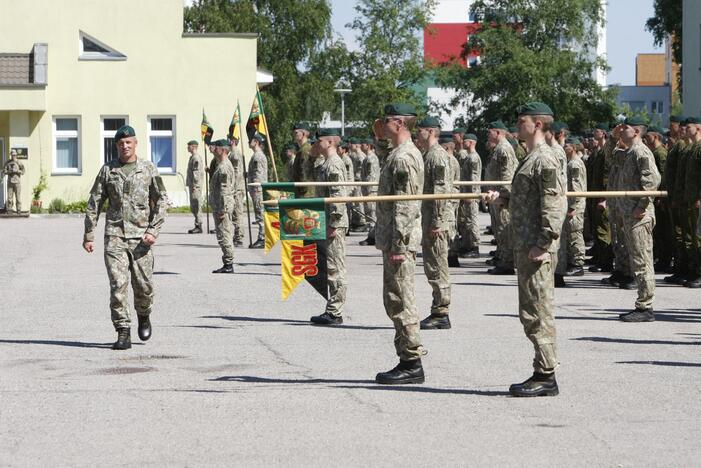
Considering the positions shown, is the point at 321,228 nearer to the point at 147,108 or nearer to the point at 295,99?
the point at 147,108

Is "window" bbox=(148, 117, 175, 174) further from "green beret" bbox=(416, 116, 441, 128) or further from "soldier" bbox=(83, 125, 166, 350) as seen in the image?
"soldier" bbox=(83, 125, 166, 350)

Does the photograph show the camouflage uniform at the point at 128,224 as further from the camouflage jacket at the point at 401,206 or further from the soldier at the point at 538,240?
the soldier at the point at 538,240

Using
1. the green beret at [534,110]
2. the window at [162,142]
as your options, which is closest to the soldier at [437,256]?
the green beret at [534,110]

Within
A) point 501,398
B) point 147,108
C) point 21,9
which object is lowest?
point 501,398

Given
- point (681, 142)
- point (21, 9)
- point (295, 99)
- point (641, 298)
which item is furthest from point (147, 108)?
point (641, 298)

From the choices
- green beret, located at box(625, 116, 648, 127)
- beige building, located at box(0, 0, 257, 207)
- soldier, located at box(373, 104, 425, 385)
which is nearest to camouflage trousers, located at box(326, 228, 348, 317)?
green beret, located at box(625, 116, 648, 127)

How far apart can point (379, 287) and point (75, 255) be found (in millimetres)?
8088

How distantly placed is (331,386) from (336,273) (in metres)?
4.04

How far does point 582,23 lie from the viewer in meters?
63.2

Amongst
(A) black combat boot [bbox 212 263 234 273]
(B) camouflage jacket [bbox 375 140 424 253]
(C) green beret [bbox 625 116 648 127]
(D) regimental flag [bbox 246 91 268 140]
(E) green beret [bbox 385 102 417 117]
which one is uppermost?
(D) regimental flag [bbox 246 91 268 140]

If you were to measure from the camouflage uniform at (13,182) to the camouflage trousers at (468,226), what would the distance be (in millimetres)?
21745

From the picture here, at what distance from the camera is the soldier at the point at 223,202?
19.7 m

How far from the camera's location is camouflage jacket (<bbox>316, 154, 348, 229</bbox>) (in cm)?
1373

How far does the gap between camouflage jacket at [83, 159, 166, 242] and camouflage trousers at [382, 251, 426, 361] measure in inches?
115
